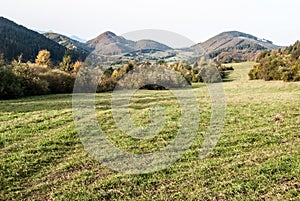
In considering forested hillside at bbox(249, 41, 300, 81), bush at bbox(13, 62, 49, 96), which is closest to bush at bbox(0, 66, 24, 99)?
bush at bbox(13, 62, 49, 96)

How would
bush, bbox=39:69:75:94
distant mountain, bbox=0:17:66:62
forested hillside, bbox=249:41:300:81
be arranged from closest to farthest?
bush, bbox=39:69:75:94 < forested hillside, bbox=249:41:300:81 < distant mountain, bbox=0:17:66:62

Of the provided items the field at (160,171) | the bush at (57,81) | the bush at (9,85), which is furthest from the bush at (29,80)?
the field at (160,171)

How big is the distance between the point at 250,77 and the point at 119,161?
59.3 m

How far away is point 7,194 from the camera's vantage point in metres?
7.32

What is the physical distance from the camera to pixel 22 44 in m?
121

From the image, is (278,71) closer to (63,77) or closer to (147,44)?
(147,44)

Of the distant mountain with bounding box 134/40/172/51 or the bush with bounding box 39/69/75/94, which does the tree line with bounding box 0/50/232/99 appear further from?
the distant mountain with bounding box 134/40/172/51

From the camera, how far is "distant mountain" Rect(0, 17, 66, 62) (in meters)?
109

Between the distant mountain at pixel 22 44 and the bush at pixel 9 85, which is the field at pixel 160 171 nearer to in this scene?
the bush at pixel 9 85

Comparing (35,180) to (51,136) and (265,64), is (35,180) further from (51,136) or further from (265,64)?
(265,64)

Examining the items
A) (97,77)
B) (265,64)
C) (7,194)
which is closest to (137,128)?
(7,194)

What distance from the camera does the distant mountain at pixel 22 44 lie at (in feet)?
356

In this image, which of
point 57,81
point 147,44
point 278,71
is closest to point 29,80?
point 57,81

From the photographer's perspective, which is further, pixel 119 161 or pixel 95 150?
pixel 95 150
